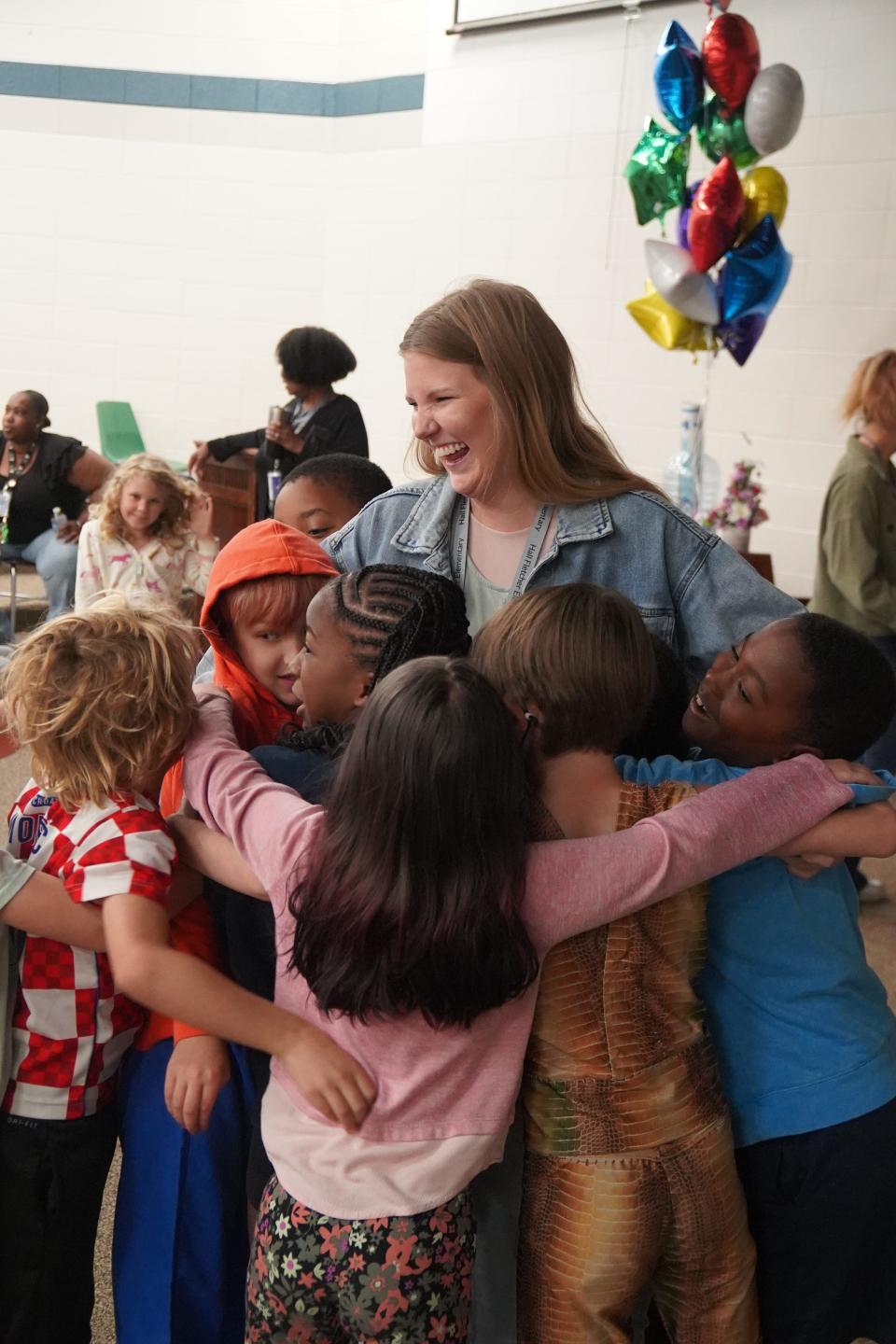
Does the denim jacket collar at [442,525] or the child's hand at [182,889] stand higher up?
the denim jacket collar at [442,525]

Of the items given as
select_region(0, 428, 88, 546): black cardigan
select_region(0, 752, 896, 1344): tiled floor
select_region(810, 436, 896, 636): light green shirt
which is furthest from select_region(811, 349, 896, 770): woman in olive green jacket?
select_region(0, 428, 88, 546): black cardigan

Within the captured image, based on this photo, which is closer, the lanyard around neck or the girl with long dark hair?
the girl with long dark hair

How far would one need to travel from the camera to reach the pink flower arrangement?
437 cm

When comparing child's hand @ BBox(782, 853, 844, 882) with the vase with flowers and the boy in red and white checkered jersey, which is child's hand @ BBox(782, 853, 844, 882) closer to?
the boy in red and white checkered jersey

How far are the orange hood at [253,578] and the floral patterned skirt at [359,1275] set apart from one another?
0.55 metres

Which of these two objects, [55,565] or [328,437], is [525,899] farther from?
[55,565]

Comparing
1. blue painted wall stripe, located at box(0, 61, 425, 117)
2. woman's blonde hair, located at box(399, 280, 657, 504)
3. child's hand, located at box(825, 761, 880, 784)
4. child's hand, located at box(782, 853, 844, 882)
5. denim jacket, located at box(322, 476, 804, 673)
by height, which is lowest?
child's hand, located at box(782, 853, 844, 882)

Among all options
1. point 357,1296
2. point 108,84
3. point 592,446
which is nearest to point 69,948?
point 357,1296

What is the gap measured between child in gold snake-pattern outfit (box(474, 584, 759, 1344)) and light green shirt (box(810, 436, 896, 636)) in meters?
2.44

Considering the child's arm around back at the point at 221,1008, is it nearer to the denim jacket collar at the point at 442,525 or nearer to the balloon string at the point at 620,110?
the denim jacket collar at the point at 442,525

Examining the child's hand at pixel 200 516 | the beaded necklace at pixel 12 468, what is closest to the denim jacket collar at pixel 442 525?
the child's hand at pixel 200 516

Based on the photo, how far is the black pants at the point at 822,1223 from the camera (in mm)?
1237

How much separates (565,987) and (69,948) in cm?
53

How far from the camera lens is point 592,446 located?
1713mm
